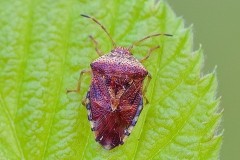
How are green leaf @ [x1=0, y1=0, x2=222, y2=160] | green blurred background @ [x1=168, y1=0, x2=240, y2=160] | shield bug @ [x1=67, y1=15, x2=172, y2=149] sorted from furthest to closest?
1. green blurred background @ [x1=168, y1=0, x2=240, y2=160]
2. shield bug @ [x1=67, y1=15, x2=172, y2=149]
3. green leaf @ [x1=0, y1=0, x2=222, y2=160]

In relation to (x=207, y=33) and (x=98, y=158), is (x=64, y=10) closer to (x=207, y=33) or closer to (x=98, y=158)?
(x=98, y=158)

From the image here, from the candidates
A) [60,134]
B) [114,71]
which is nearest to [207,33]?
[114,71]

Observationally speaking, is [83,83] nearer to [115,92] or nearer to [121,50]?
[115,92]

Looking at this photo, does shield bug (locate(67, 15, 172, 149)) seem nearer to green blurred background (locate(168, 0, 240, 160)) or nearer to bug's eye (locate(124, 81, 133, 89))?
bug's eye (locate(124, 81, 133, 89))

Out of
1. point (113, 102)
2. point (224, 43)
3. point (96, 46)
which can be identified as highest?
point (96, 46)

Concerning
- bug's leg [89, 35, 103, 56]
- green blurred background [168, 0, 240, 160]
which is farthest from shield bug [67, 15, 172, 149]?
green blurred background [168, 0, 240, 160]

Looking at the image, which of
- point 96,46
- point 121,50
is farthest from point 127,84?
point 96,46
